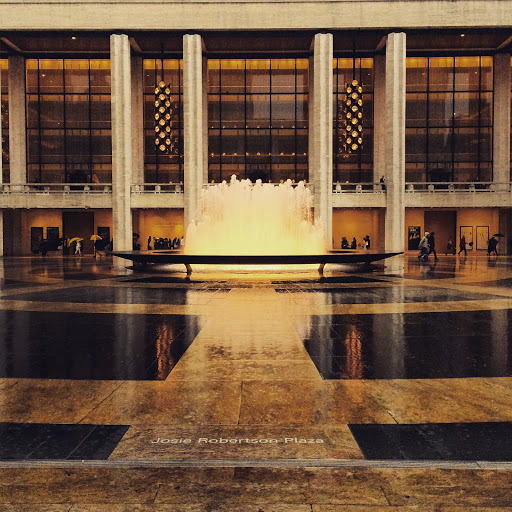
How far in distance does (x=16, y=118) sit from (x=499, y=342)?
45.6 meters

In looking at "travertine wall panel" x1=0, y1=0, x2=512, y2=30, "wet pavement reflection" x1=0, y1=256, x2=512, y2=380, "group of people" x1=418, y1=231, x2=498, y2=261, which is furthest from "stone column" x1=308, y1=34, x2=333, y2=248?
"wet pavement reflection" x1=0, y1=256, x2=512, y2=380

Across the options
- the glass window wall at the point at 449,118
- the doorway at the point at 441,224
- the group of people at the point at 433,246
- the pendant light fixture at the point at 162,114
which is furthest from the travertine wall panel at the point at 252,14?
the group of people at the point at 433,246

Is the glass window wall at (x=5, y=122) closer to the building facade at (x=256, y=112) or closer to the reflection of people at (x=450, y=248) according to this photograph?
the building facade at (x=256, y=112)

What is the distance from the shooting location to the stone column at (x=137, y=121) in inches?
1689

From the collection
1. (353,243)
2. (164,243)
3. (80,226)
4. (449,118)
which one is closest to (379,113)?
(449,118)

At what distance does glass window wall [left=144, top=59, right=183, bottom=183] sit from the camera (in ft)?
146

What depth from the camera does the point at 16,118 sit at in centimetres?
4303

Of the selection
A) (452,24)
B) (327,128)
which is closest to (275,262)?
(327,128)

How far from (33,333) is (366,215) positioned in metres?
40.6

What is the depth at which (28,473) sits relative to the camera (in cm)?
329

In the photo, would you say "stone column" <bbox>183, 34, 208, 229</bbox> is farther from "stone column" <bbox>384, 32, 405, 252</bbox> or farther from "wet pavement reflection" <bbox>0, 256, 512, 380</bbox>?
"wet pavement reflection" <bbox>0, 256, 512, 380</bbox>

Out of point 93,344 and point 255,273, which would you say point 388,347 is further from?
point 255,273

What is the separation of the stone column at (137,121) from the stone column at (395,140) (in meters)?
21.4

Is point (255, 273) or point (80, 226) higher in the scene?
point (80, 226)
